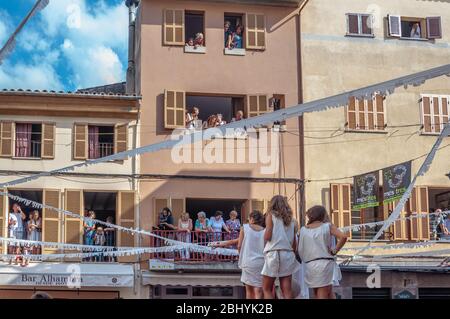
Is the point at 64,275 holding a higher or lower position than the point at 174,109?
lower

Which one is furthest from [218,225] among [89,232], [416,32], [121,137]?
[416,32]

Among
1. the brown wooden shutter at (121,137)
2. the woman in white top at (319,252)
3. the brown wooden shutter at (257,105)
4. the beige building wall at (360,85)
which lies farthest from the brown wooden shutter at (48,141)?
the woman in white top at (319,252)

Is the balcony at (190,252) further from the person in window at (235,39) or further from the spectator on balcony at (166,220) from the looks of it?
the person in window at (235,39)

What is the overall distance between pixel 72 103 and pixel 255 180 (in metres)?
6.13

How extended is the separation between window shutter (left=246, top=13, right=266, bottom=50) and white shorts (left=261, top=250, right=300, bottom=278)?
60.3ft

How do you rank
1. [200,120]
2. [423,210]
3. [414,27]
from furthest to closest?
[414,27] → [200,120] → [423,210]

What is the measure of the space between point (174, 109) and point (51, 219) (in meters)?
5.03

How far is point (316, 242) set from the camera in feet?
28.1

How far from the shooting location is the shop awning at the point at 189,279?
24.5 meters

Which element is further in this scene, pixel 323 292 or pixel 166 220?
pixel 166 220

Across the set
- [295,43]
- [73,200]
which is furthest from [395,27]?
[73,200]

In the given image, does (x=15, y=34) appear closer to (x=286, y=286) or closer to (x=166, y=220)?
(x=286, y=286)

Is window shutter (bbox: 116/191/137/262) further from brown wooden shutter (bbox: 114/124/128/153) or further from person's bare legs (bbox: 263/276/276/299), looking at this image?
person's bare legs (bbox: 263/276/276/299)

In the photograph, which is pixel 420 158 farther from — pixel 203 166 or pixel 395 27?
pixel 203 166
